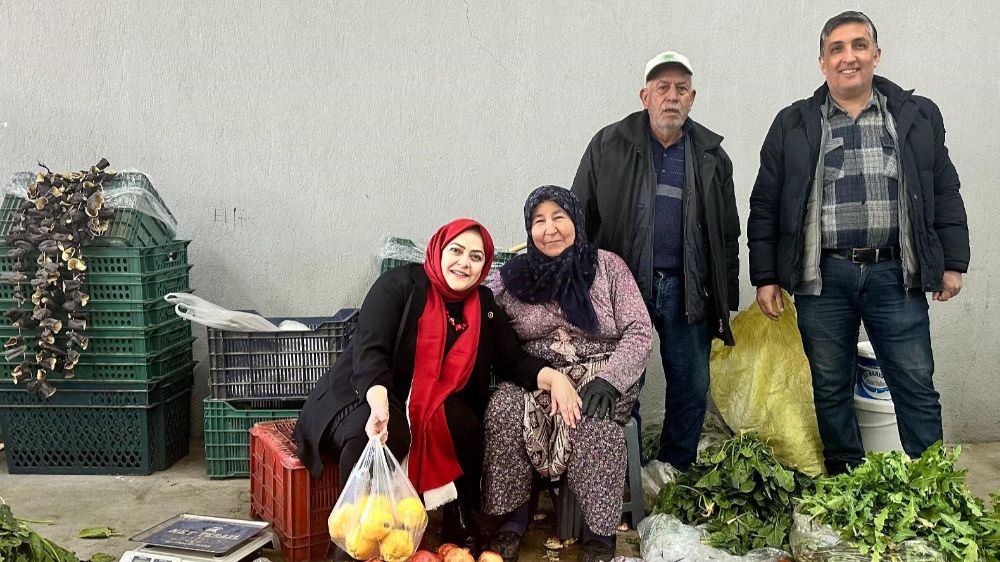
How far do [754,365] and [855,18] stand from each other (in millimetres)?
1608

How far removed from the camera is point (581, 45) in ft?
14.4

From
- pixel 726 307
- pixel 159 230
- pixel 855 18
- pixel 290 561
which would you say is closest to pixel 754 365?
pixel 726 307

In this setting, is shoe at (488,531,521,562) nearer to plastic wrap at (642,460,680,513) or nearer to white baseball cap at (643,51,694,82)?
plastic wrap at (642,460,680,513)

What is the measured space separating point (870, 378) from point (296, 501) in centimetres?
271

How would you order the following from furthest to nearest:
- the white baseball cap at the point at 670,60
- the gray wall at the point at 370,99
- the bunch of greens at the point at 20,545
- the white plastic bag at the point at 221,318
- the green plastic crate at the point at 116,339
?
the gray wall at the point at 370,99
the green plastic crate at the point at 116,339
the white plastic bag at the point at 221,318
the white baseball cap at the point at 670,60
the bunch of greens at the point at 20,545

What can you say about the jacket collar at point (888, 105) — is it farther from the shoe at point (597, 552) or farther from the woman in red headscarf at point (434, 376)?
the shoe at point (597, 552)

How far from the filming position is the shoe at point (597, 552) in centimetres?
299

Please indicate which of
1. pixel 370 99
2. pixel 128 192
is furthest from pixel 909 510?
pixel 128 192

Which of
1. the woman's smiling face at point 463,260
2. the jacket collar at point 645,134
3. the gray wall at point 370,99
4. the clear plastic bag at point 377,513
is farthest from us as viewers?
the gray wall at point 370,99

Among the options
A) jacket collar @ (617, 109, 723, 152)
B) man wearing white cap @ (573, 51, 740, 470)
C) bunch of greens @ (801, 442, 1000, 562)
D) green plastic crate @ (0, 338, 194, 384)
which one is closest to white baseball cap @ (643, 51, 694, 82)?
man wearing white cap @ (573, 51, 740, 470)

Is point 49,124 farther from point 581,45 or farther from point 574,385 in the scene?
point 574,385

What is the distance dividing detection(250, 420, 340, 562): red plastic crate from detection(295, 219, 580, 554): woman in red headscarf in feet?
0.25

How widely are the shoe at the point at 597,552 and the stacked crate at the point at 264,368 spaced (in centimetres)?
153

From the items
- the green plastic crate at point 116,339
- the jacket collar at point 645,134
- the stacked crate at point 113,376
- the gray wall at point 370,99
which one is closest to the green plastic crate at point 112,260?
the stacked crate at point 113,376
